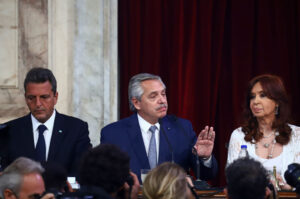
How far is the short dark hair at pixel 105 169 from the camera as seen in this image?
9.23ft

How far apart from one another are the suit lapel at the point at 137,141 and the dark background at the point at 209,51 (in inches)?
50.9

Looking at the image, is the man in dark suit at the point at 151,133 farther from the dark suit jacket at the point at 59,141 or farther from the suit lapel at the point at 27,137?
the suit lapel at the point at 27,137

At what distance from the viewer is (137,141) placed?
437cm

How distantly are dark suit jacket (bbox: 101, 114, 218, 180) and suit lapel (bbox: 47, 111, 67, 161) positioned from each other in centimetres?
31

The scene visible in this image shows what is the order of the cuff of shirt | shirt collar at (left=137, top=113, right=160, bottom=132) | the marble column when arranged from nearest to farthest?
the cuff of shirt, shirt collar at (left=137, top=113, right=160, bottom=132), the marble column

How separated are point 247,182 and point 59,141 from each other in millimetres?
1870

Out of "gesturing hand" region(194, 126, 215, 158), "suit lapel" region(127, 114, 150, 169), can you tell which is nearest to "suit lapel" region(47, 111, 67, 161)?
"suit lapel" region(127, 114, 150, 169)

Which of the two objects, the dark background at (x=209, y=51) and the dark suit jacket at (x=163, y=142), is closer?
the dark suit jacket at (x=163, y=142)

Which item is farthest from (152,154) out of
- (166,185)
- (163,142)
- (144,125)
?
(166,185)

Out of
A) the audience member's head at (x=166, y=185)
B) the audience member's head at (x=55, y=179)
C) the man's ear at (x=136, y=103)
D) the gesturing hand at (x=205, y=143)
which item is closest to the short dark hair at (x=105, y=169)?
the audience member's head at (x=166, y=185)

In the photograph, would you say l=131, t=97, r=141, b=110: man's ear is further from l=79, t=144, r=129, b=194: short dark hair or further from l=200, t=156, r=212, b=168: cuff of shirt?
l=79, t=144, r=129, b=194: short dark hair

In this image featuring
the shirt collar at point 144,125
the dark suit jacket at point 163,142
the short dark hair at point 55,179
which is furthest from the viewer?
the shirt collar at point 144,125

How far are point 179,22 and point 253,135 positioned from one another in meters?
1.56

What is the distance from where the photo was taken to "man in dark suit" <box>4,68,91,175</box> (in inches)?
166
